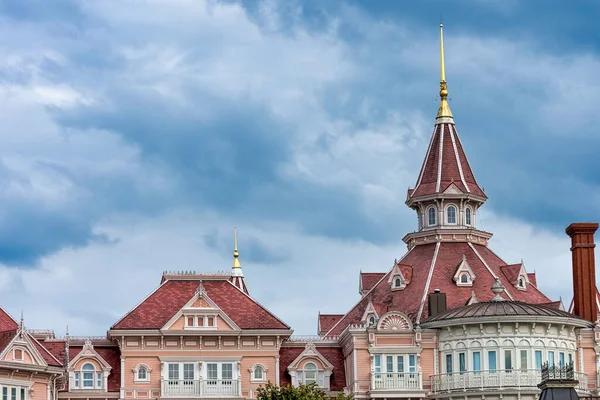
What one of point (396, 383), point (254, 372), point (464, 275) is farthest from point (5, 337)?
point (464, 275)

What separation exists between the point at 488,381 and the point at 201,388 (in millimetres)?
17735

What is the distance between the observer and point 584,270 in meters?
115

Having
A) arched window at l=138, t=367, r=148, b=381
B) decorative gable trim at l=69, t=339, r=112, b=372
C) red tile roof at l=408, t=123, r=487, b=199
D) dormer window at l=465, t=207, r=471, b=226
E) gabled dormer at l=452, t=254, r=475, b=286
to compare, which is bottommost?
arched window at l=138, t=367, r=148, b=381

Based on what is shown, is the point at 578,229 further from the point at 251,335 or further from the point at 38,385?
the point at 38,385

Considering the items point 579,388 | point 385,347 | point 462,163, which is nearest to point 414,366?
point 385,347

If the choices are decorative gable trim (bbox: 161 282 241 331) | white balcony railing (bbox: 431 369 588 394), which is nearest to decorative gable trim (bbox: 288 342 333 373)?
decorative gable trim (bbox: 161 282 241 331)

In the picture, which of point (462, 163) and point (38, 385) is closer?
point (38, 385)

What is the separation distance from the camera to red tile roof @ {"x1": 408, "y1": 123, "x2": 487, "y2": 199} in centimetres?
12338

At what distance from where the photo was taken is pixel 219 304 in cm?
11394

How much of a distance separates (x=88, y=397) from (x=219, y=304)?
10.2 metres

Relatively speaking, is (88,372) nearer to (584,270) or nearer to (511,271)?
(511,271)

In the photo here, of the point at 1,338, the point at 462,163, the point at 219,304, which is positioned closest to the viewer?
the point at 1,338

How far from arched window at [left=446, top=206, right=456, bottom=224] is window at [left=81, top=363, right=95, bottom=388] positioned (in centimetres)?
2699

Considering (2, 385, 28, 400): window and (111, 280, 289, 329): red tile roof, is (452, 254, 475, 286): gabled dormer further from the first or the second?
(2, 385, 28, 400): window
